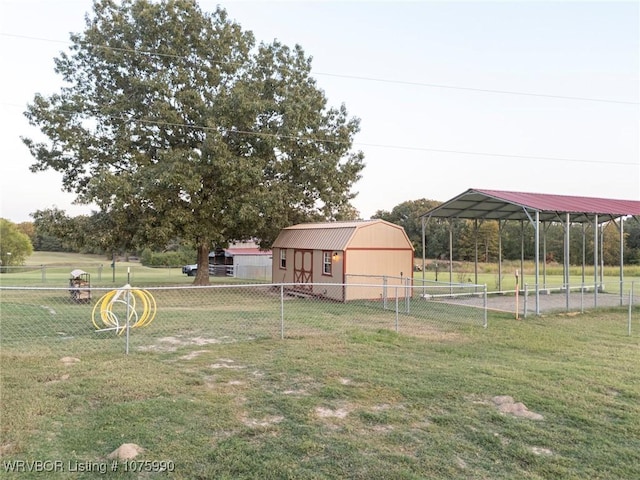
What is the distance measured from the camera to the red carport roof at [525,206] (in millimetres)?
16078

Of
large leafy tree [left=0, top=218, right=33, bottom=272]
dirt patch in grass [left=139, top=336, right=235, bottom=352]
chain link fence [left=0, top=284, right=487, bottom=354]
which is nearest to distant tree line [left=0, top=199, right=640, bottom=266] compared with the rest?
large leafy tree [left=0, top=218, right=33, bottom=272]

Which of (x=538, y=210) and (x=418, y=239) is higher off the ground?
(x=418, y=239)

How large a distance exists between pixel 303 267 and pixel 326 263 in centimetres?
198

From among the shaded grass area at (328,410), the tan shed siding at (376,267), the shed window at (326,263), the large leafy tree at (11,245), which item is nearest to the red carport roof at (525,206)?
the tan shed siding at (376,267)

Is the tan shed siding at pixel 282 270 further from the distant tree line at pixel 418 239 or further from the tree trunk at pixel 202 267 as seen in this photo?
the distant tree line at pixel 418 239

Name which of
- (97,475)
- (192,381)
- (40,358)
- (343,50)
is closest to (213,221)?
(343,50)

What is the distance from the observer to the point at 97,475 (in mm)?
3561

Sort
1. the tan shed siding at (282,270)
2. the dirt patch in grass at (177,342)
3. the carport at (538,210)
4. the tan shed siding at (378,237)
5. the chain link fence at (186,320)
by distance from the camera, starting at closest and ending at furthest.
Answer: the dirt patch in grass at (177,342), the chain link fence at (186,320), the carport at (538,210), the tan shed siding at (378,237), the tan shed siding at (282,270)

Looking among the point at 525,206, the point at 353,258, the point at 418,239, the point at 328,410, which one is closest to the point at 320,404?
the point at 328,410

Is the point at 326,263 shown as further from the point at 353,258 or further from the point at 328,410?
the point at 328,410

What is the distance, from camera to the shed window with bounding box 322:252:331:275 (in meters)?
19.0

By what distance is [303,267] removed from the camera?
823 inches

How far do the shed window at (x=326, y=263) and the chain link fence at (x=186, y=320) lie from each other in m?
1.59

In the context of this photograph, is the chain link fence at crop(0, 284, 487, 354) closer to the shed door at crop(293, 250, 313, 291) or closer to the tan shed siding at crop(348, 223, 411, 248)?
the tan shed siding at crop(348, 223, 411, 248)
